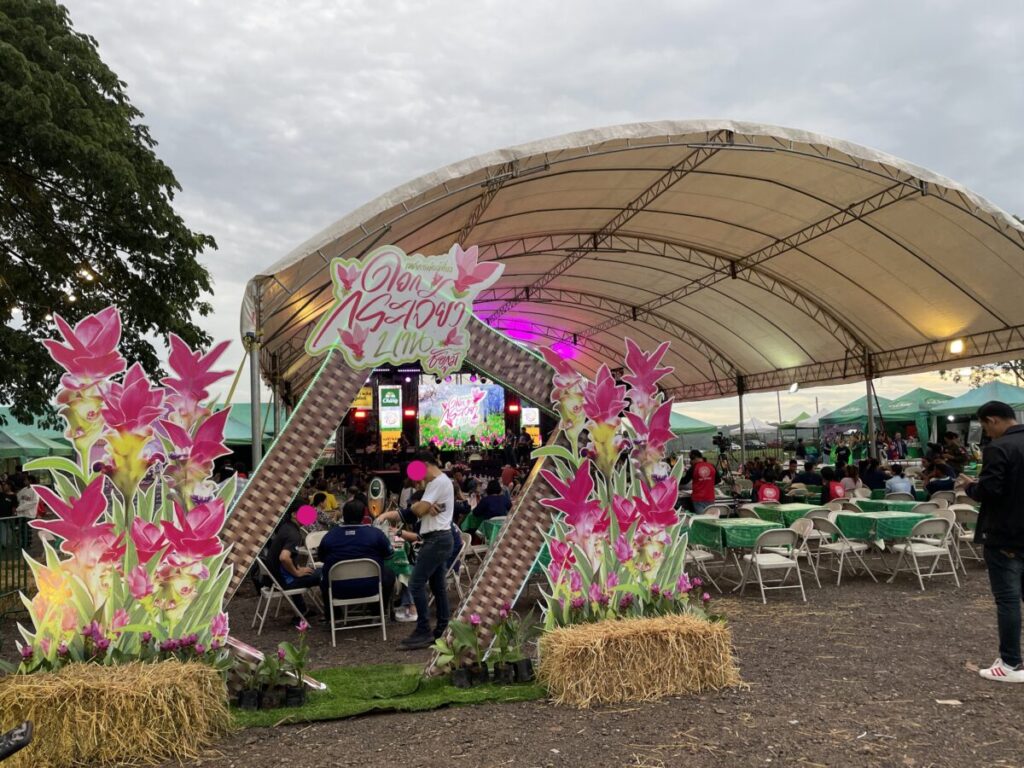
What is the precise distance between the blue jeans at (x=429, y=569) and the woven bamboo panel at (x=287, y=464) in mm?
1227

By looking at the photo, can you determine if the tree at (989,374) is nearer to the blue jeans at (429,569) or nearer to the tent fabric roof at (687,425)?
the tent fabric roof at (687,425)

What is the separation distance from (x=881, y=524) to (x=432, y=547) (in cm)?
441

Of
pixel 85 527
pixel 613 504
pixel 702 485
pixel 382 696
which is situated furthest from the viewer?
pixel 702 485

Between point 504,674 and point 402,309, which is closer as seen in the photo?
point 504,674

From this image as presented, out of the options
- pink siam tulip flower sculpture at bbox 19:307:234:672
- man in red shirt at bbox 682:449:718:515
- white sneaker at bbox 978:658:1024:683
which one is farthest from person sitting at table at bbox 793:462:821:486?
pink siam tulip flower sculpture at bbox 19:307:234:672

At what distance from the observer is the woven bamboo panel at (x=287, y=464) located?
164 inches

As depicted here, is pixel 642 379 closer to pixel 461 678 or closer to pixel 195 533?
pixel 461 678

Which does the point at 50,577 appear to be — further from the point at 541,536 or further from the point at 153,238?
the point at 153,238

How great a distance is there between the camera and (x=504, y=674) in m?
4.14

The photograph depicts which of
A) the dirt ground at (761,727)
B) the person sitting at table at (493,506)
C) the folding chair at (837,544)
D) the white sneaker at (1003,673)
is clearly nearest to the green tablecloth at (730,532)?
the folding chair at (837,544)

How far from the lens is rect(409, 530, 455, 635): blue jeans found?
519 centimetres

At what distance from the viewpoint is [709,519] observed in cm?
743

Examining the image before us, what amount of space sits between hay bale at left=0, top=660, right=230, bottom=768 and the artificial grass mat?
1.15ft

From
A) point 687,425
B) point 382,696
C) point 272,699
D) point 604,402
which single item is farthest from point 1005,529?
point 687,425
